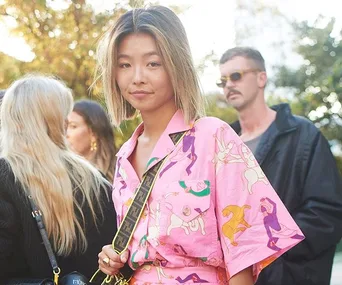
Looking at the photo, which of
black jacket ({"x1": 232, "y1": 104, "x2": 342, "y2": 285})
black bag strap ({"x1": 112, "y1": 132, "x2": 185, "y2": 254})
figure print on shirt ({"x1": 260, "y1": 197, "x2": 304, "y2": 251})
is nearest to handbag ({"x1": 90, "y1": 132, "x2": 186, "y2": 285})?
black bag strap ({"x1": 112, "y1": 132, "x2": 185, "y2": 254})

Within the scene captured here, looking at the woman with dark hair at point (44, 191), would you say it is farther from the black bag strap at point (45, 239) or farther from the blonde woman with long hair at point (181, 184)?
the blonde woman with long hair at point (181, 184)

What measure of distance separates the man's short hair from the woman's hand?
256 cm

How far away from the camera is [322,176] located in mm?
3758

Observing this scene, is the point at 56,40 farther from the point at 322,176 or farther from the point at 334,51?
the point at 334,51

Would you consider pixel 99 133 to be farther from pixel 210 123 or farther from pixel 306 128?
pixel 210 123

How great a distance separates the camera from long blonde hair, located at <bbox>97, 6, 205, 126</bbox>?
8.32ft

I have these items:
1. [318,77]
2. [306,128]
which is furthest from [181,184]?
[318,77]

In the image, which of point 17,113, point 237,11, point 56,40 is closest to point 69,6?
point 56,40

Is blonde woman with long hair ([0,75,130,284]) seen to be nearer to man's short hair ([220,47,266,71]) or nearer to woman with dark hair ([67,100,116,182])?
man's short hair ([220,47,266,71])

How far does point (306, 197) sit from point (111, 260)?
1.57 metres

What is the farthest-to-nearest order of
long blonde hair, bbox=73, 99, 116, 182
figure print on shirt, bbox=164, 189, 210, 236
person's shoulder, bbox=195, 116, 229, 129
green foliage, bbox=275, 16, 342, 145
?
green foliage, bbox=275, 16, 342, 145 < long blonde hair, bbox=73, 99, 116, 182 < person's shoulder, bbox=195, 116, 229, 129 < figure print on shirt, bbox=164, 189, 210, 236

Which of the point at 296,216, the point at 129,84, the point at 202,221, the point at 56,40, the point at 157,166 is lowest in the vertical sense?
the point at 296,216

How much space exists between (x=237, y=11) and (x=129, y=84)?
24.4 m

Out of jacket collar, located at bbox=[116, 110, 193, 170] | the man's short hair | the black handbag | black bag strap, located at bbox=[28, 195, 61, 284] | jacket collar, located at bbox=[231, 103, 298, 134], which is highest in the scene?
the man's short hair
